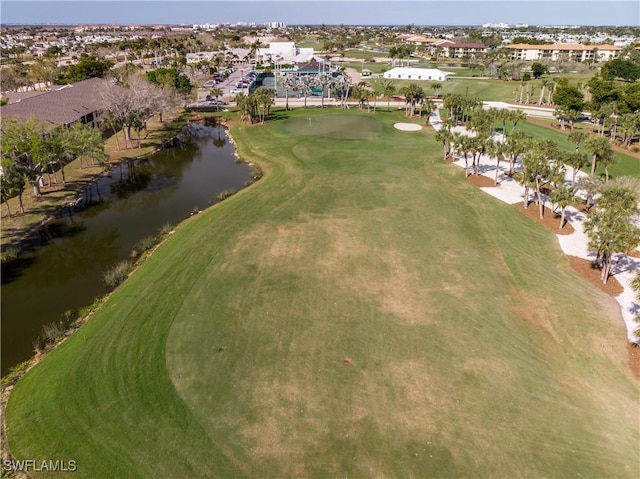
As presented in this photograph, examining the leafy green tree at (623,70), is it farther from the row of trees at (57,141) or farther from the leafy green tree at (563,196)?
the row of trees at (57,141)

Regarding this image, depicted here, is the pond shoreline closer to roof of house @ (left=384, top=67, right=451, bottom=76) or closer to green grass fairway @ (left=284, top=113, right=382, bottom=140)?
green grass fairway @ (left=284, top=113, right=382, bottom=140)

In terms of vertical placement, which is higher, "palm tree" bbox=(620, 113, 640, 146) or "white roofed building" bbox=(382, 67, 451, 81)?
"white roofed building" bbox=(382, 67, 451, 81)

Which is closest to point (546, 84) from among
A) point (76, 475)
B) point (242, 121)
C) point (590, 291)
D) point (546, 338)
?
point (242, 121)

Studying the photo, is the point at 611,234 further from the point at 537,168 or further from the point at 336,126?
the point at 336,126

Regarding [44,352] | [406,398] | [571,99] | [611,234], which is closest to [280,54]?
[571,99]

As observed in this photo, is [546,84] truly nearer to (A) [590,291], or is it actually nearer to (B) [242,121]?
(B) [242,121]

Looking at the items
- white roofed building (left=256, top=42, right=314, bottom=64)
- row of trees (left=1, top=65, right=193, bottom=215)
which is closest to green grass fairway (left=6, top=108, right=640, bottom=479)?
row of trees (left=1, top=65, right=193, bottom=215)
